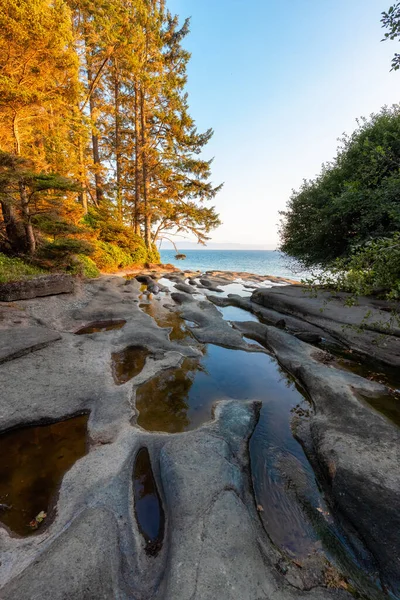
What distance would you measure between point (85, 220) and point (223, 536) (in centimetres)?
2367

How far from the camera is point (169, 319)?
41.1ft

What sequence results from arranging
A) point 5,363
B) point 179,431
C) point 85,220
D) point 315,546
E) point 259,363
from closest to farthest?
point 315,546, point 179,431, point 5,363, point 259,363, point 85,220

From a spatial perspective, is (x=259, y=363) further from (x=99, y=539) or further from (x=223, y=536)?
(x=99, y=539)

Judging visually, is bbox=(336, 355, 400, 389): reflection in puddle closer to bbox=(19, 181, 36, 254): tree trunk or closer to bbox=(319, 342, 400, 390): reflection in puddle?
bbox=(319, 342, 400, 390): reflection in puddle

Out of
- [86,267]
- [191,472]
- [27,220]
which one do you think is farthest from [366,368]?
[86,267]

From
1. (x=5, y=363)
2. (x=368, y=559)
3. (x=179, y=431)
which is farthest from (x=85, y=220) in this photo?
(x=368, y=559)

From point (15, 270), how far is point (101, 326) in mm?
5060

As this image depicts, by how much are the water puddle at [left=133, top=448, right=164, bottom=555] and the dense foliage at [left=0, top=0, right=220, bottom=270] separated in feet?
36.9

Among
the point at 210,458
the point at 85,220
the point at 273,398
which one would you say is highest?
the point at 85,220

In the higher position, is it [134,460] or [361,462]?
[361,462]

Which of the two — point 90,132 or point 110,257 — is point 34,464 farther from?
point 90,132

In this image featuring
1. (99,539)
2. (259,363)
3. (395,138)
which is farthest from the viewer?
(395,138)

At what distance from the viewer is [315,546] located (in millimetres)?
3098

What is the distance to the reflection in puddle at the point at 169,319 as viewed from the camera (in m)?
10.5
